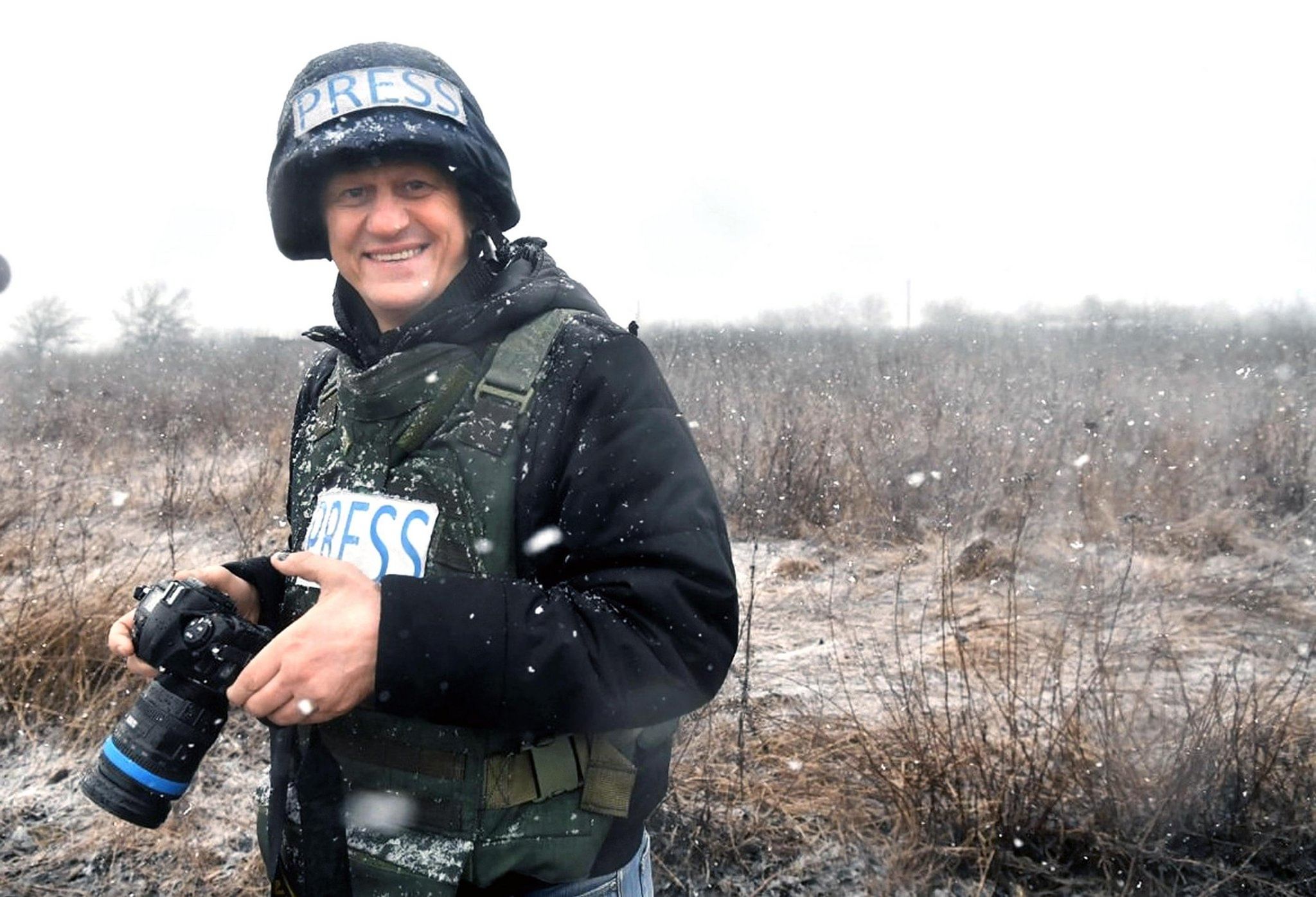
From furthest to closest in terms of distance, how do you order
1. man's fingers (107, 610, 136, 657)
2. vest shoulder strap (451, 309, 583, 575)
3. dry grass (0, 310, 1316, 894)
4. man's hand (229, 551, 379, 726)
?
dry grass (0, 310, 1316, 894)
man's fingers (107, 610, 136, 657)
vest shoulder strap (451, 309, 583, 575)
man's hand (229, 551, 379, 726)

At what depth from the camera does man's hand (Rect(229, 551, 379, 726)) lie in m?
0.83

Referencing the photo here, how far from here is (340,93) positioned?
1.13 meters

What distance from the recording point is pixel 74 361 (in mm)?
17031

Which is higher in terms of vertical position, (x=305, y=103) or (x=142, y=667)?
(x=305, y=103)

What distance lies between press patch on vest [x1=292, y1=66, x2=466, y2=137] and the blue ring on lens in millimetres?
833

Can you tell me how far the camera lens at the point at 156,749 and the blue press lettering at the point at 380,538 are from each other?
0.27m

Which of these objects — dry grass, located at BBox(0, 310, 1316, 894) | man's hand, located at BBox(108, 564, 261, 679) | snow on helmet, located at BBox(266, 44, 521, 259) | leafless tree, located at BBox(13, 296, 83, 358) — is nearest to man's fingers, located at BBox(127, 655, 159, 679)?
man's hand, located at BBox(108, 564, 261, 679)

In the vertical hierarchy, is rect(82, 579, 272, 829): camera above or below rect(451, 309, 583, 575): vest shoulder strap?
below

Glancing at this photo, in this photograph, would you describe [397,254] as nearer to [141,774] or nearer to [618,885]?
[141,774]

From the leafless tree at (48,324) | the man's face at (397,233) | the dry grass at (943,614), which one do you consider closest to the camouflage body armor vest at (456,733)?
the man's face at (397,233)

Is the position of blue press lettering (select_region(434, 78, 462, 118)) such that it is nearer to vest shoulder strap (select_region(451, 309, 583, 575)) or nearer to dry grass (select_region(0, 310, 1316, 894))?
vest shoulder strap (select_region(451, 309, 583, 575))

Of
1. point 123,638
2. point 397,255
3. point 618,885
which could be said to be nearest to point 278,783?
point 123,638

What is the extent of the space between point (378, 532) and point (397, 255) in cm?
37

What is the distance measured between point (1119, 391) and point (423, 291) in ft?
27.2
